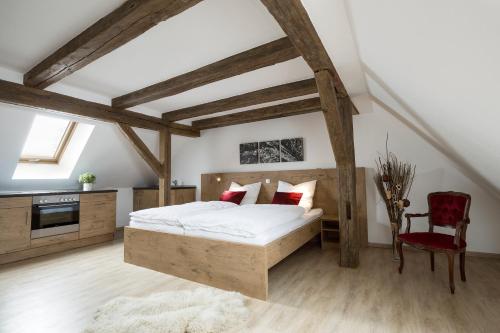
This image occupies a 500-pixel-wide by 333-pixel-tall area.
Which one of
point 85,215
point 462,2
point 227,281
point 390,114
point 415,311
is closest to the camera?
point 462,2

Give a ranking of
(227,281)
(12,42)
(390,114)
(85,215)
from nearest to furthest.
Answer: (12,42) < (227,281) < (390,114) < (85,215)

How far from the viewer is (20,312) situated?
1.99 m

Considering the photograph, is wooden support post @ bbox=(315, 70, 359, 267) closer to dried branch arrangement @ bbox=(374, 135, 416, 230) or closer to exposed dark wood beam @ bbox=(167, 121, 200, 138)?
dried branch arrangement @ bbox=(374, 135, 416, 230)

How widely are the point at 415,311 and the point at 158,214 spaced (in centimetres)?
281

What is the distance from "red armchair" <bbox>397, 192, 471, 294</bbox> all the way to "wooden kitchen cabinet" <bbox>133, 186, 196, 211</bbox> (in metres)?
4.20

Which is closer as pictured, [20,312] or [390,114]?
[20,312]

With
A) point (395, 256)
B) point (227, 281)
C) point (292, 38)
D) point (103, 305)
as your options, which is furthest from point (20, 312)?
point (395, 256)

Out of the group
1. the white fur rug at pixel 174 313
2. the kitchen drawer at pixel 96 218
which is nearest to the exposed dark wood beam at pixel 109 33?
the white fur rug at pixel 174 313

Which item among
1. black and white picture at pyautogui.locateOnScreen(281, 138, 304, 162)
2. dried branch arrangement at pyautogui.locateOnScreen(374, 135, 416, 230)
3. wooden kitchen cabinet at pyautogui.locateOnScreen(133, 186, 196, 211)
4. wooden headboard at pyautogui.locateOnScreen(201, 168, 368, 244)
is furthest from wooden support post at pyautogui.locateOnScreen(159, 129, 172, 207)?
dried branch arrangement at pyautogui.locateOnScreen(374, 135, 416, 230)

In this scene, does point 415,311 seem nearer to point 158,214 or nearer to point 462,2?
point 462,2

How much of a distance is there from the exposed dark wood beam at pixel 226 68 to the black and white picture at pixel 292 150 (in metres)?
2.16

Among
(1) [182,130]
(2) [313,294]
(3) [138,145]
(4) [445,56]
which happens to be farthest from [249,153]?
(4) [445,56]

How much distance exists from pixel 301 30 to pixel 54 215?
4350 millimetres

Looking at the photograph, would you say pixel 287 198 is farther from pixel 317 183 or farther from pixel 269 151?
pixel 269 151
